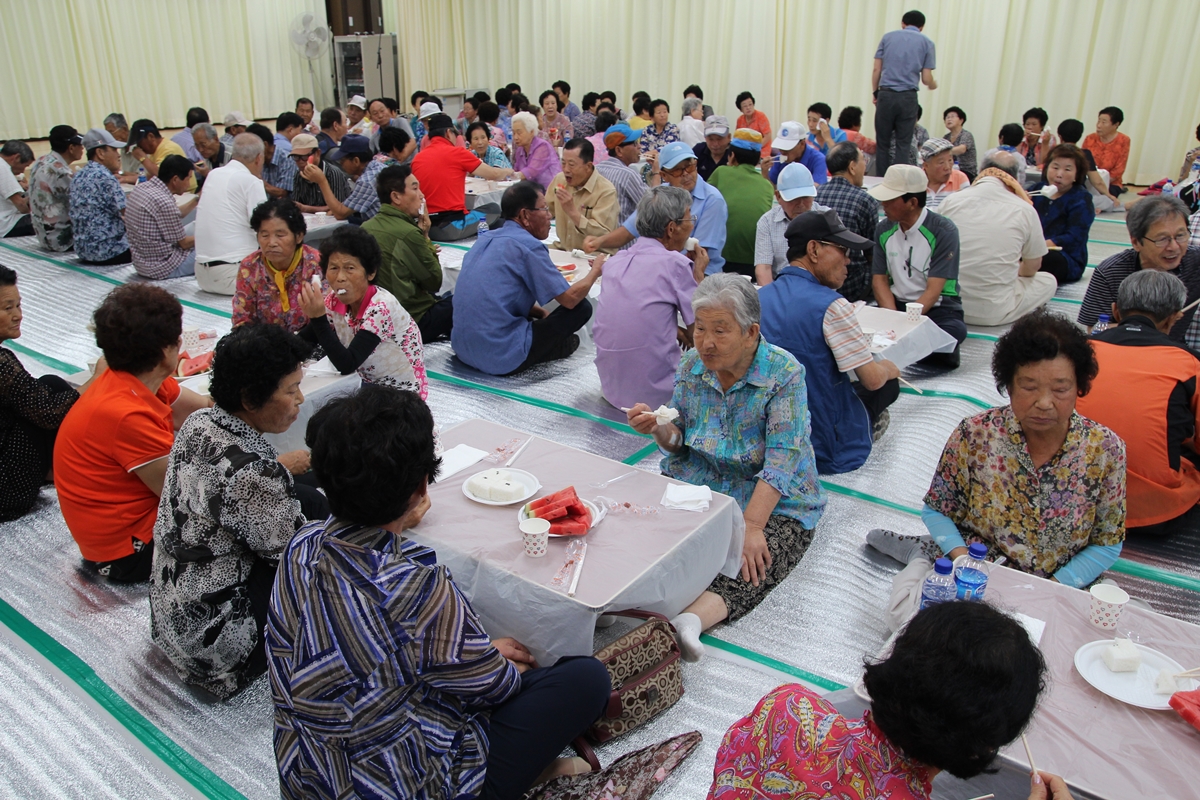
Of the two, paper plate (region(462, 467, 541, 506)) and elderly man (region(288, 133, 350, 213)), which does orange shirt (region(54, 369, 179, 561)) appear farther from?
elderly man (region(288, 133, 350, 213))

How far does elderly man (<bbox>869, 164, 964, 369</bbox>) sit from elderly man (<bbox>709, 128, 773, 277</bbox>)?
3.38 feet

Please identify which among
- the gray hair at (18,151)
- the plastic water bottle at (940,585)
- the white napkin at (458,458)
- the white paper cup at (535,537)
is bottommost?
the plastic water bottle at (940,585)

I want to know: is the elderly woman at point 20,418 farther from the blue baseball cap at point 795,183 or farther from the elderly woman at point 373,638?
the blue baseball cap at point 795,183

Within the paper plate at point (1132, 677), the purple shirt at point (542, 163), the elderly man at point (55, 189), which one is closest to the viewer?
the paper plate at point (1132, 677)

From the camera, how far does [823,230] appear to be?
2992mm

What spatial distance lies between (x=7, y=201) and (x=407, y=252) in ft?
15.2

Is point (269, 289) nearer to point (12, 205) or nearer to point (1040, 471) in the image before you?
point (1040, 471)

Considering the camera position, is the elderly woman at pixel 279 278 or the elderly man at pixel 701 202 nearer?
the elderly woman at pixel 279 278

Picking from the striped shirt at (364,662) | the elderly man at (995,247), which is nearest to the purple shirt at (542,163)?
the elderly man at (995,247)

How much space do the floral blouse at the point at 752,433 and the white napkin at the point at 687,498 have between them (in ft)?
0.98

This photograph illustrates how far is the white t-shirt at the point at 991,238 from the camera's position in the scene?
473 cm

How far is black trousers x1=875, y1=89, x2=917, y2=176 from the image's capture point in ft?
28.4

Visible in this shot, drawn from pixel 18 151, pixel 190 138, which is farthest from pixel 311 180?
pixel 18 151

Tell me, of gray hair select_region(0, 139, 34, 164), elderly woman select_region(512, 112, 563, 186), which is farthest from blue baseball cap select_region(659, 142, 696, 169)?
gray hair select_region(0, 139, 34, 164)
